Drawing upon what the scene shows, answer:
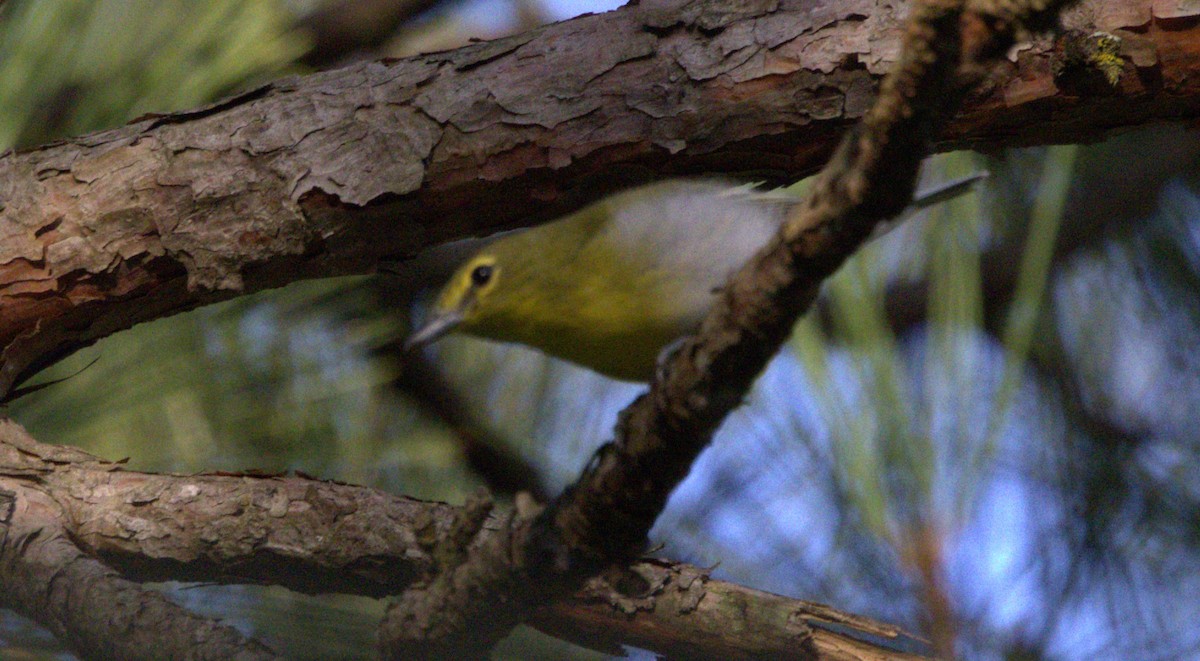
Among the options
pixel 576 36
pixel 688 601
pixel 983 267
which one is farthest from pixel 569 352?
pixel 983 267

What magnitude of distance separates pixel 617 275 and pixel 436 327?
0.21m

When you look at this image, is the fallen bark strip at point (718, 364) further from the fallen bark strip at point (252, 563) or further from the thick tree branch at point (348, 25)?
the thick tree branch at point (348, 25)

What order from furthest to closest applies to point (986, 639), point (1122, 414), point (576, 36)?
point (1122, 414) < point (986, 639) < point (576, 36)

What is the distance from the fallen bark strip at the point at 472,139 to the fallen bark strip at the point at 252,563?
21 centimetres

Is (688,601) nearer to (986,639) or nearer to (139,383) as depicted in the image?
(986,639)

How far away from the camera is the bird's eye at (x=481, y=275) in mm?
1140

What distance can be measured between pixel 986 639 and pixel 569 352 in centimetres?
72

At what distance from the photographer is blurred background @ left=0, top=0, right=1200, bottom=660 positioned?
1517mm

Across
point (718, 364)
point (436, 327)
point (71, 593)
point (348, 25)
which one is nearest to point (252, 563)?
point (71, 593)

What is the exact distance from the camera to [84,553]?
112cm

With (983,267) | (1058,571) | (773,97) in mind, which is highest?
(983,267)

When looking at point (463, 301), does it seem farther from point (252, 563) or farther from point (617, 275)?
point (252, 563)

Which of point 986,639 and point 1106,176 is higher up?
point 1106,176

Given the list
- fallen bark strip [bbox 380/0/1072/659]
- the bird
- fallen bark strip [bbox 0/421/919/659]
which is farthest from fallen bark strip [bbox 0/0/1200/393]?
fallen bark strip [bbox 380/0/1072/659]
